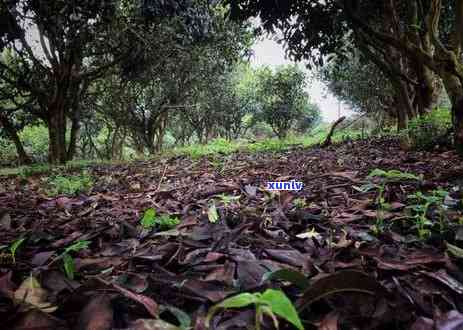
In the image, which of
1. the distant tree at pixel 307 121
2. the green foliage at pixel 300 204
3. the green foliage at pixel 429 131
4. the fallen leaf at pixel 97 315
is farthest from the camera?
the distant tree at pixel 307 121

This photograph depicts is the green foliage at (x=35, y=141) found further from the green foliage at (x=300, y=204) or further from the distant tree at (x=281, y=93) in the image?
the green foliage at (x=300, y=204)

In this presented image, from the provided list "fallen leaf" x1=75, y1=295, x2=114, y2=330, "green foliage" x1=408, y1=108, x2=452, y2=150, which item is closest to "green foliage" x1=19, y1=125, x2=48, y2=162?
"green foliage" x1=408, y1=108, x2=452, y2=150

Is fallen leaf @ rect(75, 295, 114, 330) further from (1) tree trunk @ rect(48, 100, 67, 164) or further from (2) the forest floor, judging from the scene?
(1) tree trunk @ rect(48, 100, 67, 164)

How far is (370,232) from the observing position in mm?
1438

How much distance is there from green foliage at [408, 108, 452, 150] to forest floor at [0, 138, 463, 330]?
9.07 feet

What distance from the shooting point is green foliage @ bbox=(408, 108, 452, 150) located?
459 cm

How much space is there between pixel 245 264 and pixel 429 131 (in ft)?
14.9

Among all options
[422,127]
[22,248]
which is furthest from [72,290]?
[422,127]

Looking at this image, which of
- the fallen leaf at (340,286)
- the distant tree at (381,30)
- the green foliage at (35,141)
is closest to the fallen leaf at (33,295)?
the fallen leaf at (340,286)

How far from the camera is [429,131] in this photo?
477 cm

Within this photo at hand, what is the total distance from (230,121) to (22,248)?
2509 centimetres

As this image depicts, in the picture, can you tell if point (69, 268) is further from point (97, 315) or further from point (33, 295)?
point (97, 315)

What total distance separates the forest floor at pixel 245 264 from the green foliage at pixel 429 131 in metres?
2.76

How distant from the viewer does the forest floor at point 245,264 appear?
85 cm
